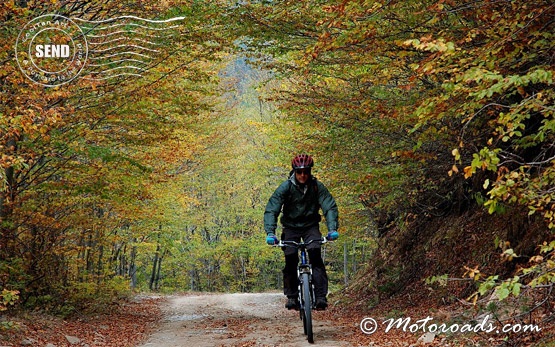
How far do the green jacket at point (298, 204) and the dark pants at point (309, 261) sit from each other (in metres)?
0.11

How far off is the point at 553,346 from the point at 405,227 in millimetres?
8911

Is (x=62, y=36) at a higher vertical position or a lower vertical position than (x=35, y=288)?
higher

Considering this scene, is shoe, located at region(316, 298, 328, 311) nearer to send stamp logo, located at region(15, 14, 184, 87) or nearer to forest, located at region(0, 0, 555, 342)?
forest, located at region(0, 0, 555, 342)

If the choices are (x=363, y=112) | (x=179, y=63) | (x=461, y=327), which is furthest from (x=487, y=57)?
(x=179, y=63)

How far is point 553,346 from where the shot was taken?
5.02 m

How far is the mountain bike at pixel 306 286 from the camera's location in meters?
7.55

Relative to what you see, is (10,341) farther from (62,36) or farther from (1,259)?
(62,36)

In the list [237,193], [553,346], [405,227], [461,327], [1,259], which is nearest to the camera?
[553,346]

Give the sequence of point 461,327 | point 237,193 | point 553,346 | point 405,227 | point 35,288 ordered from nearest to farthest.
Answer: point 553,346 → point 461,327 → point 35,288 → point 405,227 → point 237,193

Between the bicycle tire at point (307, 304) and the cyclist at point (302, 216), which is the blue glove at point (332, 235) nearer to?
the cyclist at point (302, 216)

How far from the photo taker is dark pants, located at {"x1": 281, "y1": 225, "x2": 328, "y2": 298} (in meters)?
7.77

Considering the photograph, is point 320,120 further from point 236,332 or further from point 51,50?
point 51,50

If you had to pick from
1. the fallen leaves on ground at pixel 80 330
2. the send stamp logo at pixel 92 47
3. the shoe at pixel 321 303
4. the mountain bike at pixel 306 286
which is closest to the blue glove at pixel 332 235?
the mountain bike at pixel 306 286

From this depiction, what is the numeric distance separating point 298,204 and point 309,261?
79 cm
